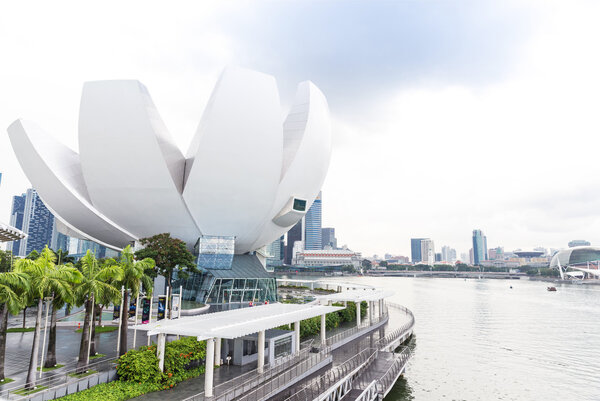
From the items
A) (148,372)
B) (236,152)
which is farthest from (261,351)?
(236,152)

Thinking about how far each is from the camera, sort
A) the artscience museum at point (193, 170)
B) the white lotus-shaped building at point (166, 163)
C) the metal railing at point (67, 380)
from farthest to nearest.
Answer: the artscience museum at point (193, 170) → the white lotus-shaped building at point (166, 163) → the metal railing at point (67, 380)

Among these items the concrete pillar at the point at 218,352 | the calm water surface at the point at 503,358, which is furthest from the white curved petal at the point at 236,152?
the calm water surface at the point at 503,358

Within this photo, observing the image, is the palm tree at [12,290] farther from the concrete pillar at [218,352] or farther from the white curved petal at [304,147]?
the white curved petal at [304,147]

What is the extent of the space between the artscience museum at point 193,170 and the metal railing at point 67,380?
21654 millimetres

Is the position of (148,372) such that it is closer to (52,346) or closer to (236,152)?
(52,346)

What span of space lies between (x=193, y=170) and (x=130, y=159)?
564 centimetres

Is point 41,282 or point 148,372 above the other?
point 41,282

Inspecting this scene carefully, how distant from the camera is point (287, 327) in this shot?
26.1 meters

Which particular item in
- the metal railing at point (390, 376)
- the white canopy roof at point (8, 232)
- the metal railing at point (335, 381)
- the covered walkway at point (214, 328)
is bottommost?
the metal railing at point (390, 376)

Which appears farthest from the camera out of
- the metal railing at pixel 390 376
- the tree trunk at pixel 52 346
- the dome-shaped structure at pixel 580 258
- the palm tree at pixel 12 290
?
the dome-shaped structure at pixel 580 258

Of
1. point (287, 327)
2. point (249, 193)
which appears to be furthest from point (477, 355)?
point (249, 193)

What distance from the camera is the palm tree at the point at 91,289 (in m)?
17.0

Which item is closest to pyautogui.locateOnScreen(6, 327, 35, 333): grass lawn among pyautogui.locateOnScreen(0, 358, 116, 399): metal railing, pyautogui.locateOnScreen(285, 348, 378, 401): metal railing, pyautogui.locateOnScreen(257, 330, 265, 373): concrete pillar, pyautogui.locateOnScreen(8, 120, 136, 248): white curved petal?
pyautogui.locateOnScreen(0, 358, 116, 399): metal railing

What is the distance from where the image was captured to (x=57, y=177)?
117ft
